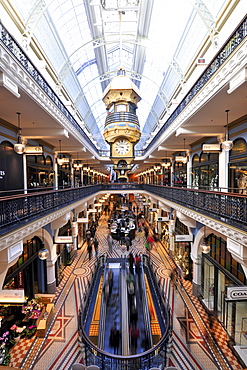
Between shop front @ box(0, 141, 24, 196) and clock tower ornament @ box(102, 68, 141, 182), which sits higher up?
clock tower ornament @ box(102, 68, 141, 182)

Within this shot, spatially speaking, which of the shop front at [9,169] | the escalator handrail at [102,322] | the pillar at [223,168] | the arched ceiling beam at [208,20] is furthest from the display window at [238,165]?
the shop front at [9,169]

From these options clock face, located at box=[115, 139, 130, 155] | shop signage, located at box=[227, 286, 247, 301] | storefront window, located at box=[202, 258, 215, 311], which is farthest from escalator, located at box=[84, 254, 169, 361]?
clock face, located at box=[115, 139, 130, 155]

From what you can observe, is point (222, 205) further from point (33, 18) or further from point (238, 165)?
point (33, 18)

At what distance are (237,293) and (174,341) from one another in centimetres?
329

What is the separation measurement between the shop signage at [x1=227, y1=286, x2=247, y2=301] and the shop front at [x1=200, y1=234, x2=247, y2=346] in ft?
3.13

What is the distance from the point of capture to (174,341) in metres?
6.62

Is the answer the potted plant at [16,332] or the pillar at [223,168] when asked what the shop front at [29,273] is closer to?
the potted plant at [16,332]

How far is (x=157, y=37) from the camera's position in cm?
1444

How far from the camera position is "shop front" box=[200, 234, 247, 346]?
6.42 meters

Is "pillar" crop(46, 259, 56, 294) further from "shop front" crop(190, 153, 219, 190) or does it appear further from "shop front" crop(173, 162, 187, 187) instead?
"shop front" crop(173, 162, 187, 187)

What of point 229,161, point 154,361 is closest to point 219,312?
point 154,361

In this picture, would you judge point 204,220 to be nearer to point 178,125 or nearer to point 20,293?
point 178,125

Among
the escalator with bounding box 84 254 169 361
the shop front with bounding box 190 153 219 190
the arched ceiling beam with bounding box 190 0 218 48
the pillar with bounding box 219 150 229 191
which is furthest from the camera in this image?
the shop front with bounding box 190 153 219 190

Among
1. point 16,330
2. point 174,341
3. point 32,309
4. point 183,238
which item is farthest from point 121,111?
point 16,330
